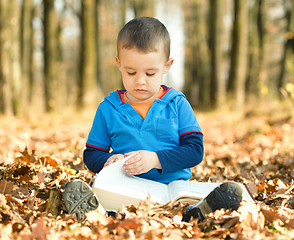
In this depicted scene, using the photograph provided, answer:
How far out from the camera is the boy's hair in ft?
8.48

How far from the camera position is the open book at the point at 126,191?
8.02 ft

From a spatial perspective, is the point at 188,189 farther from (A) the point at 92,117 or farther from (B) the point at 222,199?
(A) the point at 92,117

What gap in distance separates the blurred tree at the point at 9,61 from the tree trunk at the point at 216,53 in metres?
6.74

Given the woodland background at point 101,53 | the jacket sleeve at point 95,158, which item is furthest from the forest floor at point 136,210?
the woodland background at point 101,53

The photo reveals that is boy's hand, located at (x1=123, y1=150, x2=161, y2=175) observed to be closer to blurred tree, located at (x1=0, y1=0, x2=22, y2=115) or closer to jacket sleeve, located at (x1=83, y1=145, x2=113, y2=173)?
jacket sleeve, located at (x1=83, y1=145, x2=113, y2=173)

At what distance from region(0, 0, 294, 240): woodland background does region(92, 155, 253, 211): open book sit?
0.08 m

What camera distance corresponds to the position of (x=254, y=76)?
17.5 meters

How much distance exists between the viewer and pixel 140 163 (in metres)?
2.52

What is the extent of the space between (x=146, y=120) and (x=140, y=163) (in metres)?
0.39

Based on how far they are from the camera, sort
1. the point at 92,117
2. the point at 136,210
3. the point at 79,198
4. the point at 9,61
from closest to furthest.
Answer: the point at 79,198
the point at 136,210
the point at 9,61
the point at 92,117

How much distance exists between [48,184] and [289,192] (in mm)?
1970

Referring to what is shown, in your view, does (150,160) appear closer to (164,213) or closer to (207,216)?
(164,213)

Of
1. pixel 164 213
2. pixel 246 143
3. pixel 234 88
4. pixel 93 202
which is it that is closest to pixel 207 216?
pixel 164 213

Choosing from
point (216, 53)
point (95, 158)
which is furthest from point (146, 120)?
point (216, 53)
